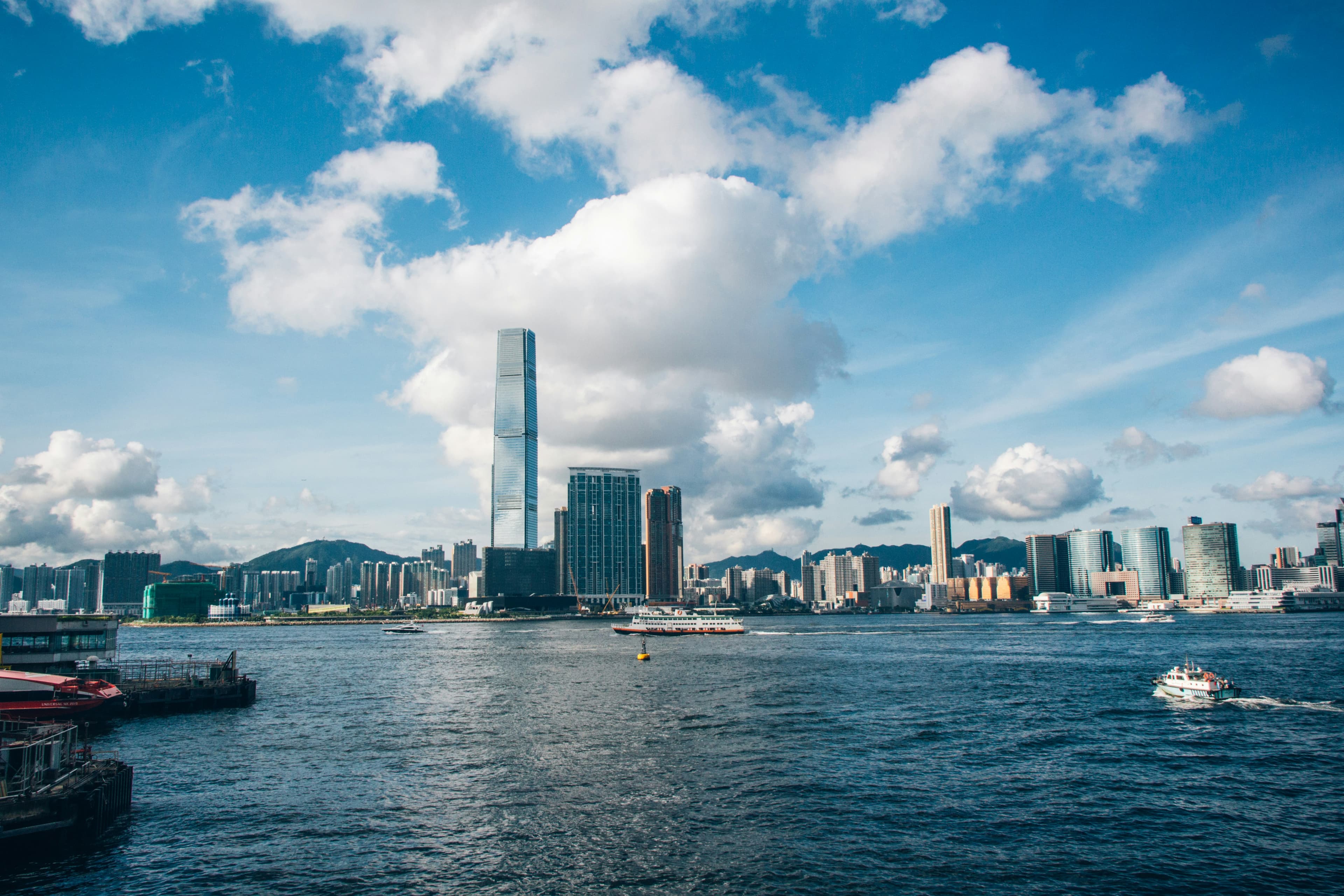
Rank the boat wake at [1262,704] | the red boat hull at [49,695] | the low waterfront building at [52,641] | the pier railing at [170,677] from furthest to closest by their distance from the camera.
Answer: the pier railing at [170,677] < the low waterfront building at [52,641] < the boat wake at [1262,704] < the red boat hull at [49,695]

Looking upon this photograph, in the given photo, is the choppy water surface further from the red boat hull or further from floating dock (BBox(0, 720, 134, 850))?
the red boat hull

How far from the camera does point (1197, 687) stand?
81.1m

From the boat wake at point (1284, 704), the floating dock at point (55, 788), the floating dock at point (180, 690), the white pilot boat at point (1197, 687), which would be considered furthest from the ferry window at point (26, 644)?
the boat wake at point (1284, 704)

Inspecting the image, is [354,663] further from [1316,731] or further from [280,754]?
[1316,731]

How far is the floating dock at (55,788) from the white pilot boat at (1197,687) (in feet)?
300

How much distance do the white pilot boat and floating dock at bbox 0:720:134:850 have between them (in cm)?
9147

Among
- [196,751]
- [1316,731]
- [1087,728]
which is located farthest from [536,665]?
[1316,731]

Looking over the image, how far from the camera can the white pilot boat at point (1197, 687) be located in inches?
3172

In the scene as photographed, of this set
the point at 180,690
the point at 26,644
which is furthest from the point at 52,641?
the point at 180,690

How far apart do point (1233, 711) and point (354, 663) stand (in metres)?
131

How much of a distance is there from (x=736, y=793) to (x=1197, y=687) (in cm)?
6029

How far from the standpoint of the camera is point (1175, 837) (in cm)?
3950

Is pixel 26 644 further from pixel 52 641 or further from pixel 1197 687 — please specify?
pixel 1197 687

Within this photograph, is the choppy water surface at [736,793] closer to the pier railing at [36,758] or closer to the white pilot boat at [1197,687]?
the white pilot boat at [1197,687]
